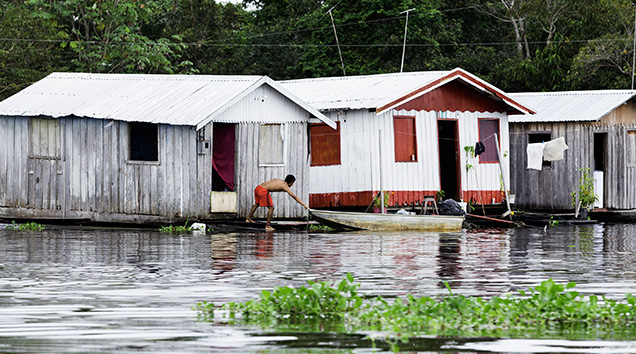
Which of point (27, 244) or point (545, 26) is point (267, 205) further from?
point (545, 26)

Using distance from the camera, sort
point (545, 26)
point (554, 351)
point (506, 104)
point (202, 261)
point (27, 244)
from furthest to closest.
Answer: point (545, 26), point (506, 104), point (27, 244), point (202, 261), point (554, 351)

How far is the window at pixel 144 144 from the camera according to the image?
24172mm

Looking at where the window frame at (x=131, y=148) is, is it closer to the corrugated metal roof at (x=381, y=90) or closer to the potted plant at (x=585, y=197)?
the corrugated metal roof at (x=381, y=90)

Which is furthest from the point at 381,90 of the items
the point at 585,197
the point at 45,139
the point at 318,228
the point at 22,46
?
the point at 22,46

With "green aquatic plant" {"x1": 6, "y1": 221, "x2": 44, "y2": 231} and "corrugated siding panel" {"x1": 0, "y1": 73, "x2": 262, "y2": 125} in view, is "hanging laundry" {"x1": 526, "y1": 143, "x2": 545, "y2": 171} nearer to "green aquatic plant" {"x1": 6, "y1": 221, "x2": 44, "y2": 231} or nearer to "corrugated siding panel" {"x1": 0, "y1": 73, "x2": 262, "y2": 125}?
"corrugated siding panel" {"x1": 0, "y1": 73, "x2": 262, "y2": 125}

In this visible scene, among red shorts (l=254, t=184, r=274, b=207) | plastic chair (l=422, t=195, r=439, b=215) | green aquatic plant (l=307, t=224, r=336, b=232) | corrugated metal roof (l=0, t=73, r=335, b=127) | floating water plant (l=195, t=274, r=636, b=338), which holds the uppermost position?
corrugated metal roof (l=0, t=73, r=335, b=127)

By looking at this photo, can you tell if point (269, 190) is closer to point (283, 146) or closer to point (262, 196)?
point (262, 196)

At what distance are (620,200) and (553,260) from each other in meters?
14.5

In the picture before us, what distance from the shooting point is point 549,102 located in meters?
30.7

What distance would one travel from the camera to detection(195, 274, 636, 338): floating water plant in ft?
26.3

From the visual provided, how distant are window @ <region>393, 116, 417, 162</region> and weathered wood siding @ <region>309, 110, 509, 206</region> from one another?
0.42 ft

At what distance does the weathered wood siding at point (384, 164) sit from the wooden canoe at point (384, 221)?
7.91 feet

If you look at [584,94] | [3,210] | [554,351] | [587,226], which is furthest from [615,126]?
[554,351]

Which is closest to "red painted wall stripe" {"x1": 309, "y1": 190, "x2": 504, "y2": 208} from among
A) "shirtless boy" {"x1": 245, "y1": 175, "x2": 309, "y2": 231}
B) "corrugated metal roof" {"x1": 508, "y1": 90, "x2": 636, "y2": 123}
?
"corrugated metal roof" {"x1": 508, "y1": 90, "x2": 636, "y2": 123}
